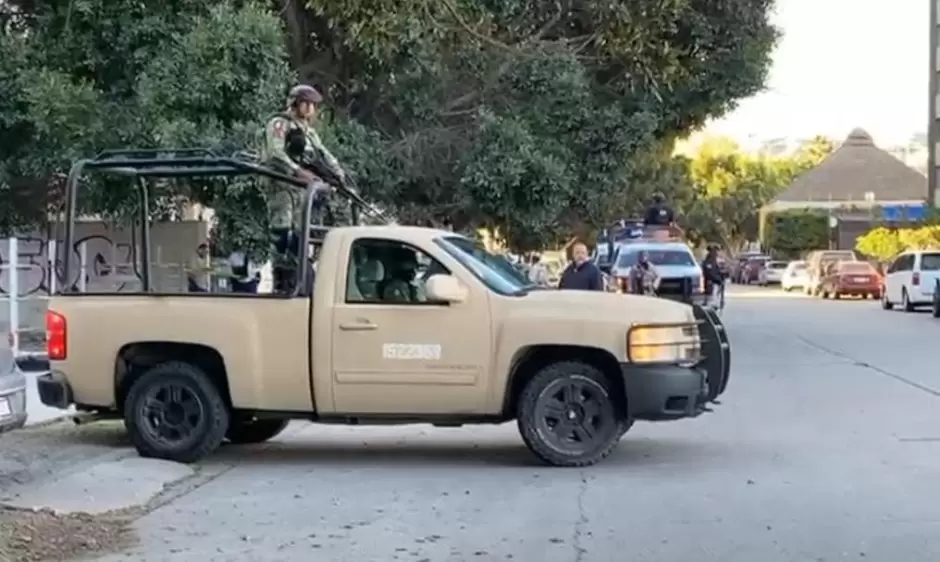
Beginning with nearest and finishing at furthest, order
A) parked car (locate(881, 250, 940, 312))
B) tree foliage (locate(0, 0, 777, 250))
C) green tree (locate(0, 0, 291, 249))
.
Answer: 1. green tree (locate(0, 0, 291, 249))
2. tree foliage (locate(0, 0, 777, 250))
3. parked car (locate(881, 250, 940, 312))

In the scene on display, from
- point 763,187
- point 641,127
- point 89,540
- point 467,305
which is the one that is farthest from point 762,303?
point 763,187

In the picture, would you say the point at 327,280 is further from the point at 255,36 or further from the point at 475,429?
the point at 255,36

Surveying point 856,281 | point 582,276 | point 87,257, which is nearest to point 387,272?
point 582,276

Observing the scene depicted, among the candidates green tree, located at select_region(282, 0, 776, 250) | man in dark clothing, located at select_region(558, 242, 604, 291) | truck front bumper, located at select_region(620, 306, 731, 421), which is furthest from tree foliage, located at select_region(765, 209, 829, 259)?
truck front bumper, located at select_region(620, 306, 731, 421)

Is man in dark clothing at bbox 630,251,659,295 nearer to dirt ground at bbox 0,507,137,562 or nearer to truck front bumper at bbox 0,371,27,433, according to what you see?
truck front bumper at bbox 0,371,27,433

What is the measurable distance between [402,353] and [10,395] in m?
2.88

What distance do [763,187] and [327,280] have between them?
87074 millimetres

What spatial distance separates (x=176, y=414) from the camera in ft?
39.1

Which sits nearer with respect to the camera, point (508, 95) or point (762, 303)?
point (508, 95)

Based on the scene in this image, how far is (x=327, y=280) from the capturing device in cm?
1154

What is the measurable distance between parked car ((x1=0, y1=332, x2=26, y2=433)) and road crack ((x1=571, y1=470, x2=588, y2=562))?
402cm

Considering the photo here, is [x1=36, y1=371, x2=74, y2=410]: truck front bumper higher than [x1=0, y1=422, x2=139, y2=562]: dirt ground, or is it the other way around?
[x1=36, y1=371, x2=74, y2=410]: truck front bumper

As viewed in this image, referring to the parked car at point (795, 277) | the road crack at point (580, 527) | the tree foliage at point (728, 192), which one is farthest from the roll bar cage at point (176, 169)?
the tree foliage at point (728, 192)

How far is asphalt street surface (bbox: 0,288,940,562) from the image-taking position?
27.7ft
